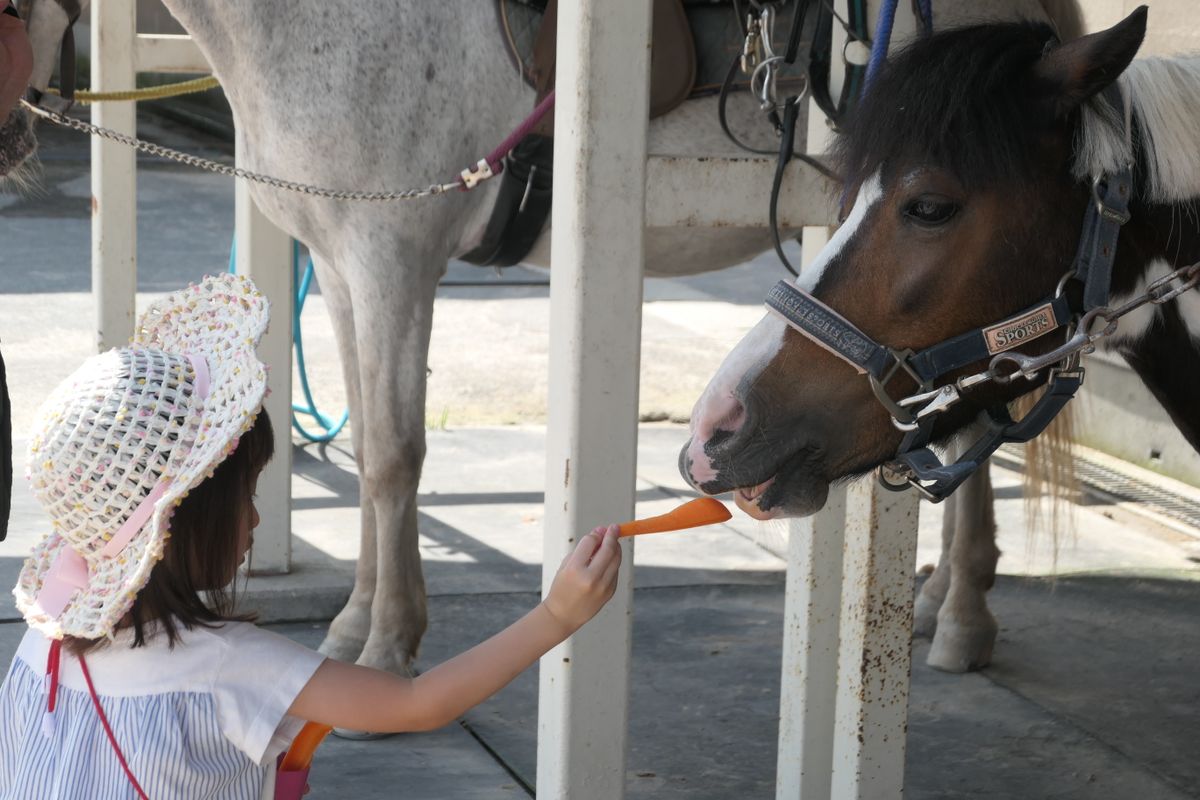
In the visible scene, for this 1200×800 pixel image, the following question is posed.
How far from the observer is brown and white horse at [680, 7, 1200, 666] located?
179 centimetres

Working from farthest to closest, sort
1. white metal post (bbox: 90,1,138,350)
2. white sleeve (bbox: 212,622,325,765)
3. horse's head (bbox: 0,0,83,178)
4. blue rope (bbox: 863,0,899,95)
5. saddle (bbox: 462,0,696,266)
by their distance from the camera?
white metal post (bbox: 90,1,138,350), saddle (bbox: 462,0,696,266), horse's head (bbox: 0,0,83,178), blue rope (bbox: 863,0,899,95), white sleeve (bbox: 212,622,325,765)

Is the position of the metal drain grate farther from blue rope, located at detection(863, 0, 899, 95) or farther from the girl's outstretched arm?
the girl's outstretched arm

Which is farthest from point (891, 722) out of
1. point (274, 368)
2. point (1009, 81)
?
point (274, 368)

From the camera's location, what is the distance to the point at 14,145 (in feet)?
9.89

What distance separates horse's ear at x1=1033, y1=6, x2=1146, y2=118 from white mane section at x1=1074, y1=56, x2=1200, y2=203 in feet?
0.14

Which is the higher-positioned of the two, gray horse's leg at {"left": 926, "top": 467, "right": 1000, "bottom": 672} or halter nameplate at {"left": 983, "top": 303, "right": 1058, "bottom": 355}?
halter nameplate at {"left": 983, "top": 303, "right": 1058, "bottom": 355}

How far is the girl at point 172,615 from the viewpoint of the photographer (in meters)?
1.51

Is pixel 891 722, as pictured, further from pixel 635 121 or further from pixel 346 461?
pixel 346 461

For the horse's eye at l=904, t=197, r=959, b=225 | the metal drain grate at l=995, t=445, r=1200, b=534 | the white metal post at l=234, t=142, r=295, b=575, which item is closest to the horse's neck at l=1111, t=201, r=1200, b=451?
the horse's eye at l=904, t=197, r=959, b=225

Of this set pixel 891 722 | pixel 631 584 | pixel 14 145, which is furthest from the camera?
pixel 14 145

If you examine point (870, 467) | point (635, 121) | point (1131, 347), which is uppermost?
point (635, 121)

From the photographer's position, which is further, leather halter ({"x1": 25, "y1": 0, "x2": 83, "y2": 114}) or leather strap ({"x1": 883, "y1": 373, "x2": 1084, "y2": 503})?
leather halter ({"x1": 25, "y1": 0, "x2": 83, "y2": 114})

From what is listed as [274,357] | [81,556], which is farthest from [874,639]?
[274,357]

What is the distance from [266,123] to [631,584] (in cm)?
173
